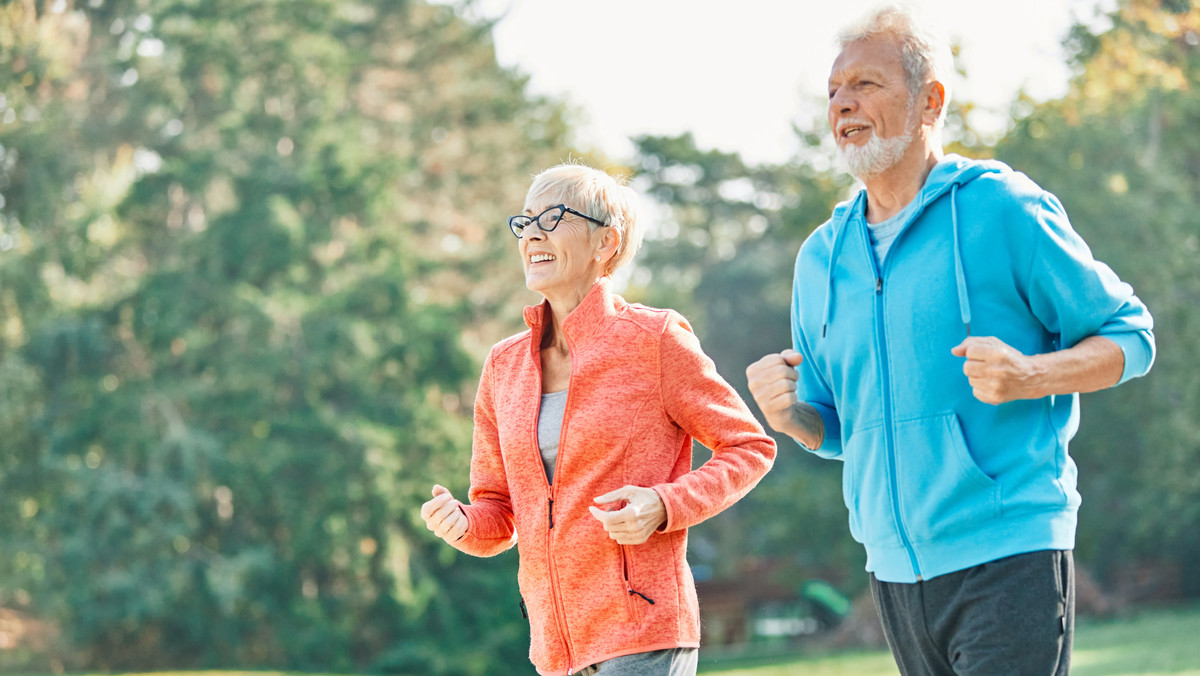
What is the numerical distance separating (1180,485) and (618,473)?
2153 centimetres

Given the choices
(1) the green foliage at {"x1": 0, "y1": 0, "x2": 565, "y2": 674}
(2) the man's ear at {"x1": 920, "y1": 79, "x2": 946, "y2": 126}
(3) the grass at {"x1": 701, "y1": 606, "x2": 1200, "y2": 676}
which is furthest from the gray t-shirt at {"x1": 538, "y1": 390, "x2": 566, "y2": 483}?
(1) the green foliage at {"x1": 0, "y1": 0, "x2": 565, "y2": 674}

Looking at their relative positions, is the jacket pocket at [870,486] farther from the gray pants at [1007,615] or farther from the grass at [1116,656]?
the grass at [1116,656]

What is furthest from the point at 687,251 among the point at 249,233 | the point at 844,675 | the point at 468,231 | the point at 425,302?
the point at 844,675

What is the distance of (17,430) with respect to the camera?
2116cm

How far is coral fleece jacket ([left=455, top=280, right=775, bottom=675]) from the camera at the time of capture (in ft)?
9.03

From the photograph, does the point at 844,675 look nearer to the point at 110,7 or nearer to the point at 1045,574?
the point at 1045,574

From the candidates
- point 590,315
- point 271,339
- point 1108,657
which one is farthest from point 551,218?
point 271,339

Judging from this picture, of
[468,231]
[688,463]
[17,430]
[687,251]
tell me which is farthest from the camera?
[687,251]

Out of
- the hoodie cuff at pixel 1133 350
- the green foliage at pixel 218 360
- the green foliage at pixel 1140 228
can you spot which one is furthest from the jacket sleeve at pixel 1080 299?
the green foliage at pixel 1140 228

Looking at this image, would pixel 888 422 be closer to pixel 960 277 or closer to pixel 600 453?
pixel 960 277

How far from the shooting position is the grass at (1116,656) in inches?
537

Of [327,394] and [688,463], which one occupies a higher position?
[688,463]

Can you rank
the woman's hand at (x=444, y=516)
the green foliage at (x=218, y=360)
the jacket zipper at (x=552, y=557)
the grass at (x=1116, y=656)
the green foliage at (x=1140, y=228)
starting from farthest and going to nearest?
the green foliage at (x=1140, y=228), the green foliage at (x=218, y=360), the grass at (x=1116, y=656), the woman's hand at (x=444, y=516), the jacket zipper at (x=552, y=557)

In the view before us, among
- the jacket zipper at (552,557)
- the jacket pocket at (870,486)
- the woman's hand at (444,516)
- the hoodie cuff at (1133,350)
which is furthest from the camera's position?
the woman's hand at (444,516)
